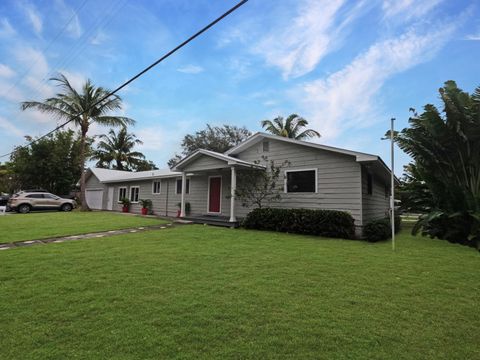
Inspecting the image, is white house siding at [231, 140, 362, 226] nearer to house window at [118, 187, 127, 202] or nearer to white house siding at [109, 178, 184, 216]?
white house siding at [109, 178, 184, 216]

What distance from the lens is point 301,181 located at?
11625mm

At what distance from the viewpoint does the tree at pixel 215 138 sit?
3800cm

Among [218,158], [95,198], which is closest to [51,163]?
[95,198]

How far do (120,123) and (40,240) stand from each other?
15.8 metres

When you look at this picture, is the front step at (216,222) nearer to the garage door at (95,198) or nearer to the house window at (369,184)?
the house window at (369,184)

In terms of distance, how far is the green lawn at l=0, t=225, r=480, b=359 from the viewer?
2.55m

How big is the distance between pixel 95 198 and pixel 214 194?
1651 centimetres

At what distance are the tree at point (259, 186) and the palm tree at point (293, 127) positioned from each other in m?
21.1

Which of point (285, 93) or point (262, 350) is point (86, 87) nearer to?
point (285, 93)

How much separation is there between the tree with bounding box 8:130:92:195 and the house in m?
15.9

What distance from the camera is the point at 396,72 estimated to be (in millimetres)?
11531

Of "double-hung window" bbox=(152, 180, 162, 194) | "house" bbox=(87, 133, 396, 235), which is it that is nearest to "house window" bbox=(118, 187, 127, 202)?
"double-hung window" bbox=(152, 180, 162, 194)

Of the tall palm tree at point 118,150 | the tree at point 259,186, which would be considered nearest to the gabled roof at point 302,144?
the tree at point 259,186

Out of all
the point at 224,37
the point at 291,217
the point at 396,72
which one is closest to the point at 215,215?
the point at 291,217
